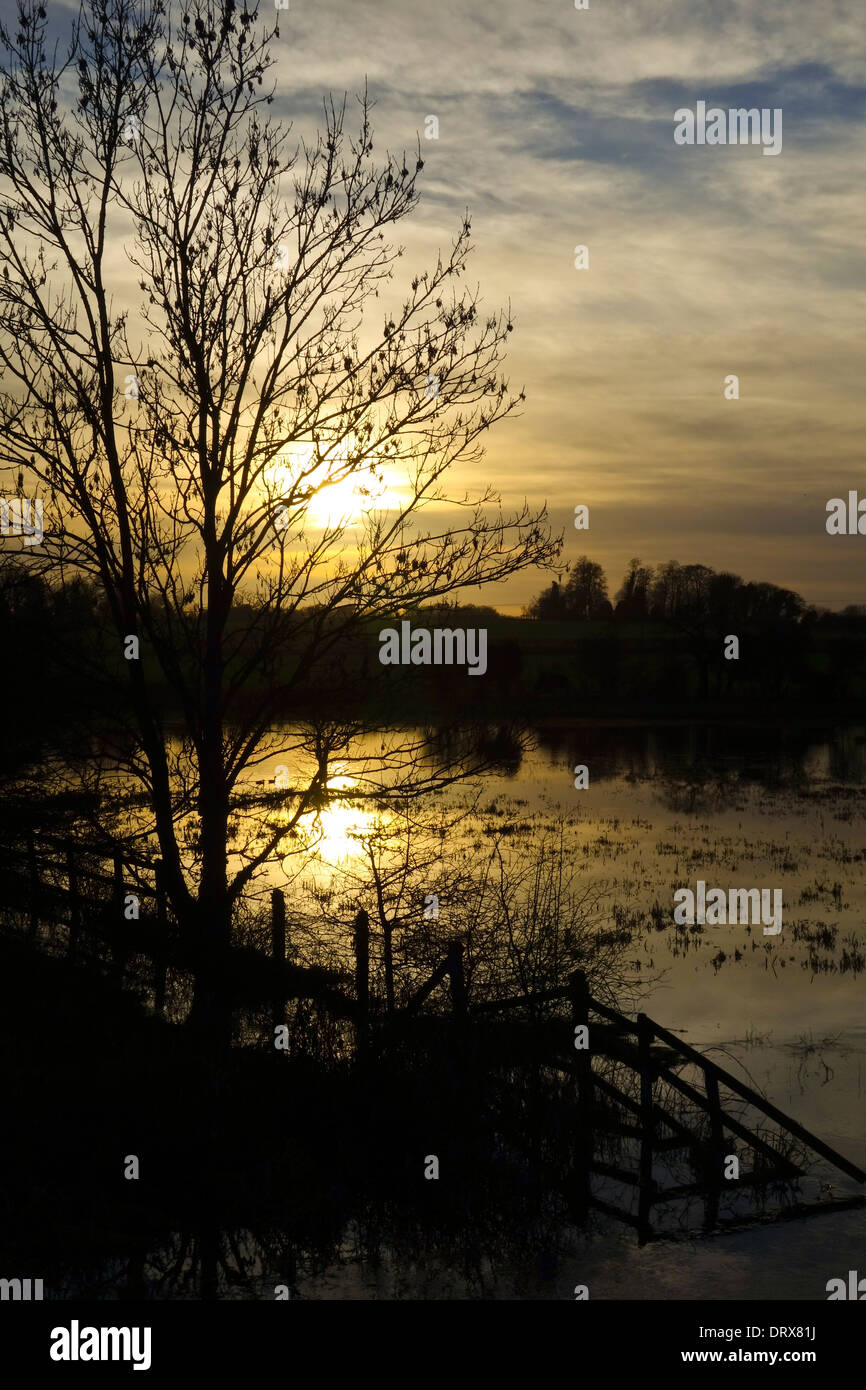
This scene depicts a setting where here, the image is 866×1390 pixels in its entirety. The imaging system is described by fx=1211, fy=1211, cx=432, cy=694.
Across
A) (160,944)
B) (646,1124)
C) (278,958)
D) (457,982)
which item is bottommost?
(646,1124)

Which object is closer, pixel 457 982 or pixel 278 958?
pixel 457 982

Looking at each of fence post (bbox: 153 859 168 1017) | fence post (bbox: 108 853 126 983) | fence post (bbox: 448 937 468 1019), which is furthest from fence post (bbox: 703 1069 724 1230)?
fence post (bbox: 108 853 126 983)

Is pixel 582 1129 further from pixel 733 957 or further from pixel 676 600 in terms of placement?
pixel 676 600

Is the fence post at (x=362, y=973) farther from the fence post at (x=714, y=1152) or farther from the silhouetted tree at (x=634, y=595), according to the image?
the silhouetted tree at (x=634, y=595)

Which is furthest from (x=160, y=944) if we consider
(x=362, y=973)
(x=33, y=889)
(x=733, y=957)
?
(x=733, y=957)

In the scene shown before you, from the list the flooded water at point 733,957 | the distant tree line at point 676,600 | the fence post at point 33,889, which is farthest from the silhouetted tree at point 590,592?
the fence post at point 33,889

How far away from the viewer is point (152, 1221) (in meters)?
9.42

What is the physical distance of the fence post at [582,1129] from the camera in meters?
10.2

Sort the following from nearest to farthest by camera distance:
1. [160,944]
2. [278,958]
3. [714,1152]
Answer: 1. [714,1152]
2. [160,944]
3. [278,958]

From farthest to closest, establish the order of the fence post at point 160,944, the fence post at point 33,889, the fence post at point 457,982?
1. the fence post at point 33,889
2. the fence post at point 160,944
3. the fence post at point 457,982

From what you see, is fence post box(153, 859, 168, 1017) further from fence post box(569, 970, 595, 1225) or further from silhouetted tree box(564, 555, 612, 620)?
silhouetted tree box(564, 555, 612, 620)

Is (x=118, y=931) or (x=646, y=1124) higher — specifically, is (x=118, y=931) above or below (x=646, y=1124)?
above

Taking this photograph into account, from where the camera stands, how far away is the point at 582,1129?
1026cm
